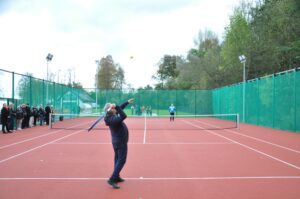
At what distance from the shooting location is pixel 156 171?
27.3 ft

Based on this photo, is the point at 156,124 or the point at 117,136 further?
the point at 156,124

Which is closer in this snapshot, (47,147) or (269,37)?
(47,147)

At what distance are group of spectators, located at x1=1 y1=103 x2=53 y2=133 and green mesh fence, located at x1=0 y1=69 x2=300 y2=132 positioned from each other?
0.62 meters

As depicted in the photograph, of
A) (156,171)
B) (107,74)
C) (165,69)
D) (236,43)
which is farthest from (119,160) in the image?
(165,69)

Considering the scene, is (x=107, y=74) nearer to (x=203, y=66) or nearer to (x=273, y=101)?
(x=203, y=66)

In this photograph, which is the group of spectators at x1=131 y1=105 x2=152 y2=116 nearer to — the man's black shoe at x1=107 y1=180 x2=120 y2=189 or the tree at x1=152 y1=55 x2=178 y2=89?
the man's black shoe at x1=107 y1=180 x2=120 y2=189

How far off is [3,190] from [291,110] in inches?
616

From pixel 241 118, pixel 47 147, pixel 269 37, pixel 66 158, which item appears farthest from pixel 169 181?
pixel 269 37

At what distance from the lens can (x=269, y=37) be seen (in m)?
35.5

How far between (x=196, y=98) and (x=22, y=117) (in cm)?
2303

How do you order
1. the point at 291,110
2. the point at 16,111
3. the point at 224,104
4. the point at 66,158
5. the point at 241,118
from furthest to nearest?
the point at 224,104 < the point at 241,118 < the point at 16,111 < the point at 291,110 < the point at 66,158

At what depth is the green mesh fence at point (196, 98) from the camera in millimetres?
19344

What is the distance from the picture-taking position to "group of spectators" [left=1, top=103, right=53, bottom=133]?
18.3 metres

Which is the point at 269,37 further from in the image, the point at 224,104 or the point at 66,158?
the point at 66,158
